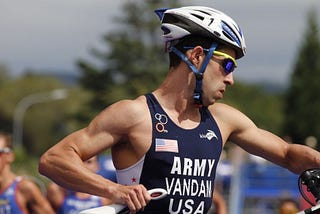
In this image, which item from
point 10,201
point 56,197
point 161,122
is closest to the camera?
point 161,122

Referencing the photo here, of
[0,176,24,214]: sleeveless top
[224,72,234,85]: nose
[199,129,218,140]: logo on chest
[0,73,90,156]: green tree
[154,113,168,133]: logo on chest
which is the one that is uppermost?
[224,72,234,85]: nose

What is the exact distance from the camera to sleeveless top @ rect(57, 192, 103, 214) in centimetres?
Result: 1312

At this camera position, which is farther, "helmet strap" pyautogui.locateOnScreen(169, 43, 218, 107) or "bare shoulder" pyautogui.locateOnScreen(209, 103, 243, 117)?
"bare shoulder" pyautogui.locateOnScreen(209, 103, 243, 117)

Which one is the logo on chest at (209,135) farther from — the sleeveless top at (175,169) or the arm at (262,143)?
the arm at (262,143)

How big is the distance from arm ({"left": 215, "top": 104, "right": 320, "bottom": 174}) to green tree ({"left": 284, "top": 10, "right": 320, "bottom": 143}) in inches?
2960

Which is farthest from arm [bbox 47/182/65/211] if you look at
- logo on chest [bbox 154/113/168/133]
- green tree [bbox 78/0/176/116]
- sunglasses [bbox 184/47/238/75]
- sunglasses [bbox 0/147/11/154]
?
green tree [bbox 78/0/176/116]

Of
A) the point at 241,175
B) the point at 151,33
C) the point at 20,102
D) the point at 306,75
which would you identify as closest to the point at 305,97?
the point at 306,75

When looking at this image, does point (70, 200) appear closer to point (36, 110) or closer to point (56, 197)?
point (56, 197)

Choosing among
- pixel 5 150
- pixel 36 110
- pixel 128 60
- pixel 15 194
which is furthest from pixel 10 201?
pixel 36 110

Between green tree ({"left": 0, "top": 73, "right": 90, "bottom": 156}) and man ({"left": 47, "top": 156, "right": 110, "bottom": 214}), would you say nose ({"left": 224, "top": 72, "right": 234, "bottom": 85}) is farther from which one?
green tree ({"left": 0, "top": 73, "right": 90, "bottom": 156})

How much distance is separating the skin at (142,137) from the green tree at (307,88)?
7521 centimetres

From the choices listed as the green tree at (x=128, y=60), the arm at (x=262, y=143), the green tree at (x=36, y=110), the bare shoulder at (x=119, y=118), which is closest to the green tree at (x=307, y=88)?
the green tree at (x=128, y=60)

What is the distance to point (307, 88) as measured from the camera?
82.6 meters

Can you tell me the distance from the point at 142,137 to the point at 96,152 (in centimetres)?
30
